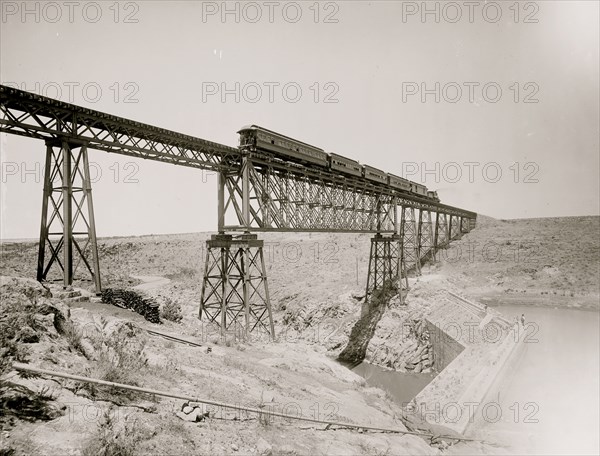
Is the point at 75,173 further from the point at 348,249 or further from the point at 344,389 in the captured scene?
the point at 348,249

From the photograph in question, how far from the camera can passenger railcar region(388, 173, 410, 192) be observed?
79.1ft

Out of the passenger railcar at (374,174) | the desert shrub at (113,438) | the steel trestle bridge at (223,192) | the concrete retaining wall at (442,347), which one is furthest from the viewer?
the passenger railcar at (374,174)

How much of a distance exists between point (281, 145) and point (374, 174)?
369 inches

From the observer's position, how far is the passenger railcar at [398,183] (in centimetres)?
2411

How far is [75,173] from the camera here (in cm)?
973

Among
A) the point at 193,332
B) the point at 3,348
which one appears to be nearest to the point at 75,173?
the point at 193,332

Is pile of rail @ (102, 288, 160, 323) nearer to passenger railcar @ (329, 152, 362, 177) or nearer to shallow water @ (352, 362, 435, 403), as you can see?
passenger railcar @ (329, 152, 362, 177)

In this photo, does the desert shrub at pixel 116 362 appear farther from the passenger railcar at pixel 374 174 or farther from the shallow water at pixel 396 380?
the passenger railcar at pixel 374 174

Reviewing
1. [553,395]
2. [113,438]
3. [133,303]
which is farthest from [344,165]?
[113,438]

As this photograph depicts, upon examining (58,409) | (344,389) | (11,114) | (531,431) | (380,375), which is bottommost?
(380,375)

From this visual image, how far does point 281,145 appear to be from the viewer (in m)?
14.4

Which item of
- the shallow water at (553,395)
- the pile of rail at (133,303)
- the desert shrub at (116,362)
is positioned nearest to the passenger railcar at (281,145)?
the pile of rail at (133,303)

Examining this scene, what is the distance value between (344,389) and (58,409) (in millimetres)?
7331

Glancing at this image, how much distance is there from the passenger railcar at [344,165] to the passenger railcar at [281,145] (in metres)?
0.42
